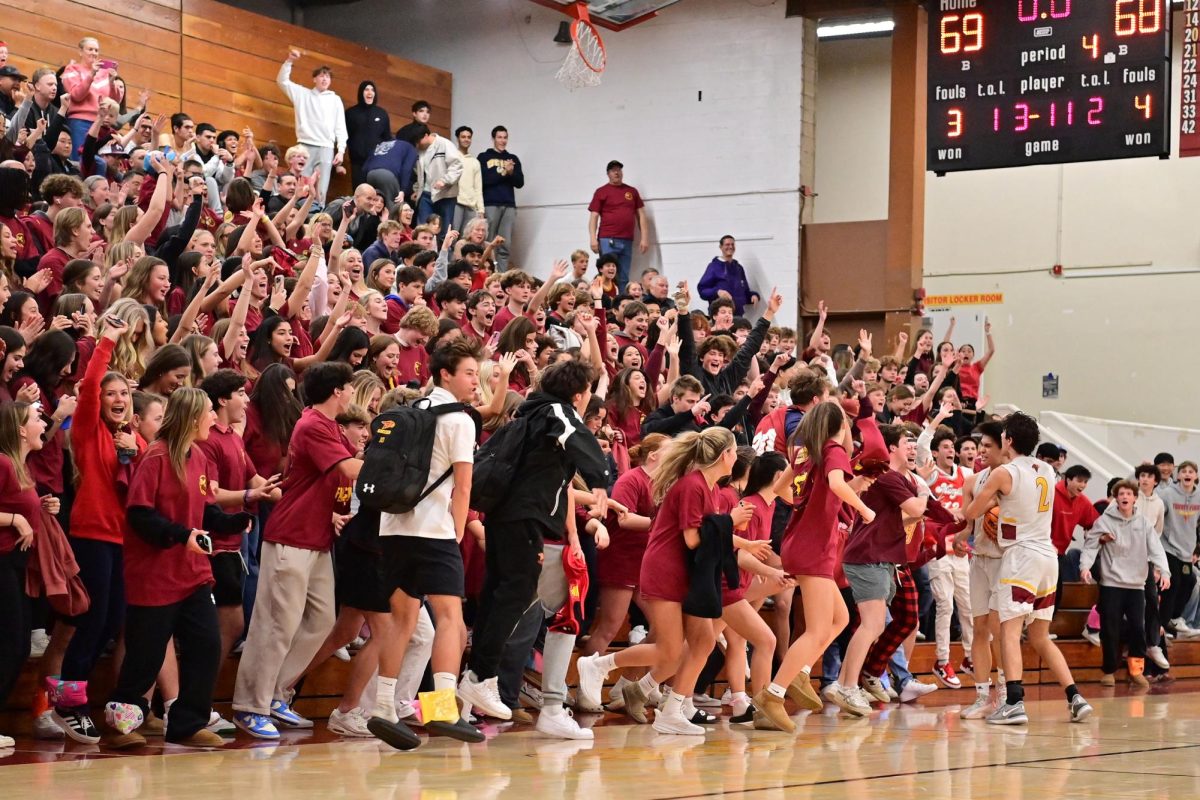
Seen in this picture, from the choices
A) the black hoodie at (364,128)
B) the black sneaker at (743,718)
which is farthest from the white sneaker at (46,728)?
the black hoodie at (364,128)

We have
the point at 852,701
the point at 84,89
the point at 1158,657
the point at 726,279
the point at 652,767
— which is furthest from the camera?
the point at 726,279

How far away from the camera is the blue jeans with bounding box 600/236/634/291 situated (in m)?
20.7

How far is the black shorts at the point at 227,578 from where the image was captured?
7.89 metres

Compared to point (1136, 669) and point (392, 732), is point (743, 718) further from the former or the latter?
point (1136, 669)

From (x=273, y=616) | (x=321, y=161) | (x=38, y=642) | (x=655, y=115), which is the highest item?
(x=655, y=115)

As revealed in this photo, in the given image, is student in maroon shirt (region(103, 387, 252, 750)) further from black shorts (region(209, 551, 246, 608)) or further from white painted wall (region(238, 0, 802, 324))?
white painted wall (region(238, 0, 802, 324))

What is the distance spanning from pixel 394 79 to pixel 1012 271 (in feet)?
30.0

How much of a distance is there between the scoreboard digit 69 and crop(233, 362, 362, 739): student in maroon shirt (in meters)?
8.91

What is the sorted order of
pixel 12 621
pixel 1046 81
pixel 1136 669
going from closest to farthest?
pixel 12 621, pixel 1136 669, pixel 1046 81

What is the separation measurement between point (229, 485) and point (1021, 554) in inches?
186

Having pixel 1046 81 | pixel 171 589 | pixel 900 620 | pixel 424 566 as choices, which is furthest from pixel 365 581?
pixel 1046 81

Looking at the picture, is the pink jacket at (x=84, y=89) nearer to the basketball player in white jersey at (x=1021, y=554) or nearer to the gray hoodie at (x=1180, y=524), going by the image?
the basketball player in white jersey at (x=1021, y=554)

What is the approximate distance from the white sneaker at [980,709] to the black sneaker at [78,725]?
5234 mm

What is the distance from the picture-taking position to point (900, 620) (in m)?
10.7
